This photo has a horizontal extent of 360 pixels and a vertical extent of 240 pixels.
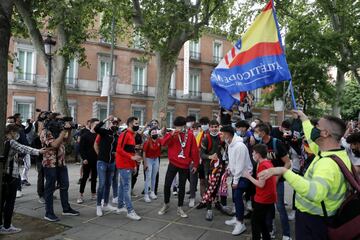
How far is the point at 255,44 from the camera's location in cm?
608

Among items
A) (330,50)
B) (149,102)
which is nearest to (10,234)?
(330,50)

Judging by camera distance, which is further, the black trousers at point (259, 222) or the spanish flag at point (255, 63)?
the spanish flag at point (255, 63)

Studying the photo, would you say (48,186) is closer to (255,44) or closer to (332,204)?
(255,44)

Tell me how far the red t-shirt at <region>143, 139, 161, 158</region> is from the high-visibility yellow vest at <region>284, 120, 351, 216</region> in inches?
215

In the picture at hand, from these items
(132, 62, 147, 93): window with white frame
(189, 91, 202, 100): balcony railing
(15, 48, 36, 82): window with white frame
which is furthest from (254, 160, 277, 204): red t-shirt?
(189, 91, 202, 100): balcony railing

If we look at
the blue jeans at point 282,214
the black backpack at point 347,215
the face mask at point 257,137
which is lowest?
the blue jeans at point 282,214

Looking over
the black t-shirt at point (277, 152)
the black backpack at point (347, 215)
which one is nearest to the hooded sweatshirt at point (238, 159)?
the black t-shirt at point (277, 152)

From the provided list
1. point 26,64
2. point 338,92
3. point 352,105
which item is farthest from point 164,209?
point 352,105

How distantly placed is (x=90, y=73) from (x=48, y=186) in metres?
24.9

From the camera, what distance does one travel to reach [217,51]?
39.1 metres

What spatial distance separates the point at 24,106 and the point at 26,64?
3261mm

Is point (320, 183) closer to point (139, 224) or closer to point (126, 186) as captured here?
point (139, 224)

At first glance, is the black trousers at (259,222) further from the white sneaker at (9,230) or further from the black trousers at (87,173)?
the black trousers at (87,173)

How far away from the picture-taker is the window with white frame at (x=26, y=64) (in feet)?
87.3
